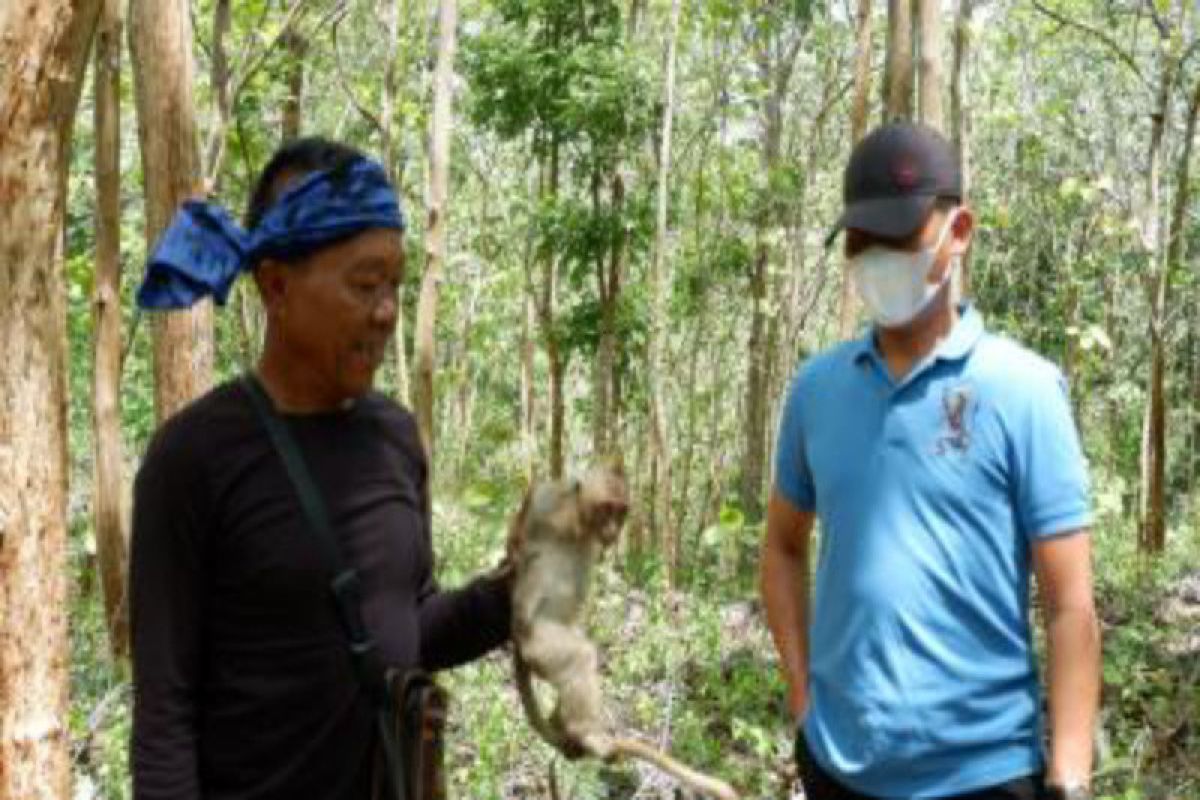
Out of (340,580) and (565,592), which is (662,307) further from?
(340,580)

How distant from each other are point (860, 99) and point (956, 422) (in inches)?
202

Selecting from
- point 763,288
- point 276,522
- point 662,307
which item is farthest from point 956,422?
point 763,288

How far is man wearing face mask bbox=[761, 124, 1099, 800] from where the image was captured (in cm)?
240

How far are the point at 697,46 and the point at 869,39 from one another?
10.7m

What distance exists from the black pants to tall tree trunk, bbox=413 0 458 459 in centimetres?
455

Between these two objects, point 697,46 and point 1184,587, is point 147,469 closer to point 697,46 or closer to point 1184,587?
point 1184,587

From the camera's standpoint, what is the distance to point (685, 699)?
727 centimetres

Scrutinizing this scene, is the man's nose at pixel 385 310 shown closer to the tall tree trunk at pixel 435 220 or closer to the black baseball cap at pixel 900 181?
the black baseball cap at pixel 900 181

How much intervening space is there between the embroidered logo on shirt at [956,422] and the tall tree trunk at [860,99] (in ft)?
11.0

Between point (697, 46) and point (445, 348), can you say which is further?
point (445, 348)

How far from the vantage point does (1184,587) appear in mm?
9461

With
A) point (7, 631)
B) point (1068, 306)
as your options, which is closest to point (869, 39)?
point (7, 631)

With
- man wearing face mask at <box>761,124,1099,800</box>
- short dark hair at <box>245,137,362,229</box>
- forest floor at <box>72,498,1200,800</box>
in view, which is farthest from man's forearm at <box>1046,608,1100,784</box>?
forest floor at <box>72,498,1200,800</box>

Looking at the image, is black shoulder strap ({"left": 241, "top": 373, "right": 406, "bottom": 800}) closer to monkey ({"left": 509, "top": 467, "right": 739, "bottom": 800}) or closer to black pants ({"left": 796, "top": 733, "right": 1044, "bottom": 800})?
monkey ({"left": 509, "top": 467, "right": 739, "bottom": 800})
